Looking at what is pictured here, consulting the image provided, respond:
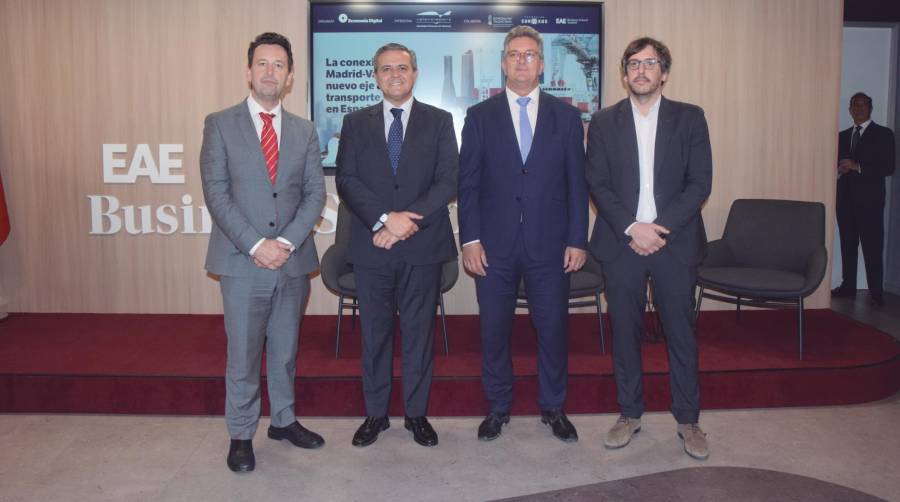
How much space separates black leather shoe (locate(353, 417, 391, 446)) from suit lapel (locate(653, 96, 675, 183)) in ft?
5.94

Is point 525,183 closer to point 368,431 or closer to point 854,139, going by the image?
point 368,431

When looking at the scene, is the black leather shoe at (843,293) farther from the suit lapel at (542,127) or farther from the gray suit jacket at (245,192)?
the gray suit jacket at (245,192)

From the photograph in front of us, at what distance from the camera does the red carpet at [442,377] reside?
4020 mm

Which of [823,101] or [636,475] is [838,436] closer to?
[636,475]

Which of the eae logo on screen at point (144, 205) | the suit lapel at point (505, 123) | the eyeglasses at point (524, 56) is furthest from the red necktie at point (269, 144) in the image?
the eae logo on screen at point (144, 205)

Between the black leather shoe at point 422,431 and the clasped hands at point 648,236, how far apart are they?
1359mm

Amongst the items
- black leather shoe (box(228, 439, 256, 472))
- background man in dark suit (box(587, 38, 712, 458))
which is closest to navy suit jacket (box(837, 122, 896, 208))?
background man in dark suit (box(587, 38, 712, 458))

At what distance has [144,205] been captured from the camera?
565 centimetres

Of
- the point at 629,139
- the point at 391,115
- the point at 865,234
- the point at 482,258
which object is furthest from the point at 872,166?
the point at 391,115

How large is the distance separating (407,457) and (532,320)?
906 mm

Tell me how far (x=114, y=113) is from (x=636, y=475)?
4.64 metres

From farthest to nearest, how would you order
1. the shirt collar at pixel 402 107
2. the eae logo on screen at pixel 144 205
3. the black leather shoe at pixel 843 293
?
the black leather shoe at pixel 843 293 → the eae logo on screen at pixel 144 205 → the shirt collar at pixel 402 107

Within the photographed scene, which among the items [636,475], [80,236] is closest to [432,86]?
[80,236]

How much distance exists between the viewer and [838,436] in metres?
3.67
